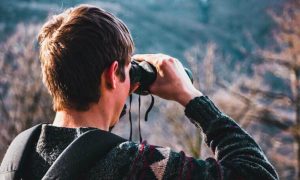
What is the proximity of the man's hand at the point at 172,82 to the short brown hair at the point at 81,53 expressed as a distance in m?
0.13

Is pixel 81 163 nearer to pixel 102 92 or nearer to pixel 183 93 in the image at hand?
pixel 102 92

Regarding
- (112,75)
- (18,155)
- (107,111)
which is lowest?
(18,155)

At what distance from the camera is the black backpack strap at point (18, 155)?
4.74 ft

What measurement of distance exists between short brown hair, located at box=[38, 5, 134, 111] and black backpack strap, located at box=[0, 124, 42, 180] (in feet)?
0.36

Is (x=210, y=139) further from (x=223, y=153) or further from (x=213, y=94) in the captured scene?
(x=213, y=94)

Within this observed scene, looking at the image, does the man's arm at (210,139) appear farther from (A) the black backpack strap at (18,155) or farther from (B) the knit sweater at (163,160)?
Answer: (A) the black backpack strap at (18,155)

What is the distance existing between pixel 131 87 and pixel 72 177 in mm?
432

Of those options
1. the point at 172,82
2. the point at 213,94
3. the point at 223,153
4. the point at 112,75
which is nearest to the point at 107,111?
the point at 112,75

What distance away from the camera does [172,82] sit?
1.61 meters

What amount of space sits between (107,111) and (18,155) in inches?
10.8

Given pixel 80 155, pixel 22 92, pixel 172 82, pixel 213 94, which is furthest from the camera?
pixel 213 94

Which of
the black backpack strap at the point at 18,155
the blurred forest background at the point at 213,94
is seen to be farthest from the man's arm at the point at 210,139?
the blurred forest background at the point at 213,94

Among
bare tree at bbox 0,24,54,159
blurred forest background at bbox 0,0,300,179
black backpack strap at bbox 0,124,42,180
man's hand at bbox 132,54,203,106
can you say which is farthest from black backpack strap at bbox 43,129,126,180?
bare tree at bbox 0,24,54,159

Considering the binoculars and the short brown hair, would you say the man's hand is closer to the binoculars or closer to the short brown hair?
the binoculars
